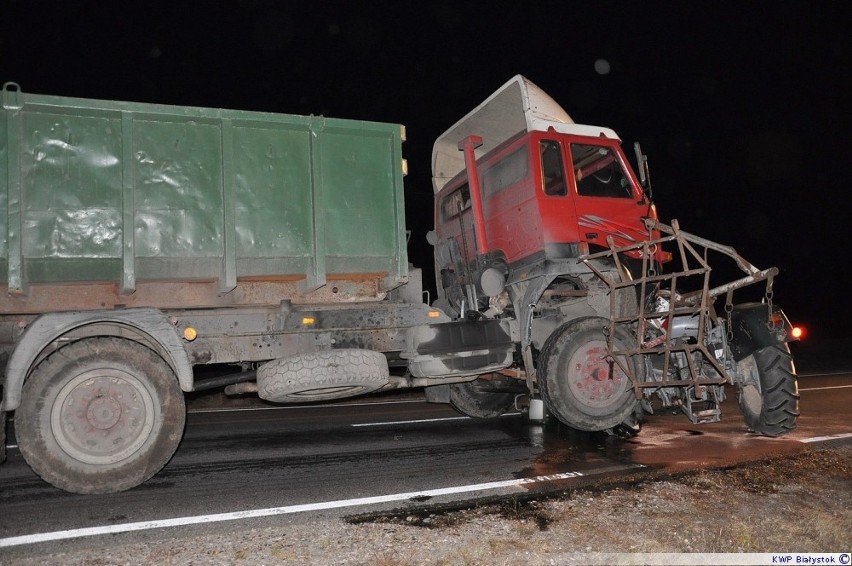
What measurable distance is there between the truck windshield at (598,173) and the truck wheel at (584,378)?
154 centimetres

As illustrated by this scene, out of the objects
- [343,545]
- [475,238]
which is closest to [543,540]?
[343,545]

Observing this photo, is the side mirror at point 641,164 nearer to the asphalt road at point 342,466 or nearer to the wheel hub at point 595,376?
Result: the wheel hub at point 595,376

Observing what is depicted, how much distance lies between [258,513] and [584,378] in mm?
3612

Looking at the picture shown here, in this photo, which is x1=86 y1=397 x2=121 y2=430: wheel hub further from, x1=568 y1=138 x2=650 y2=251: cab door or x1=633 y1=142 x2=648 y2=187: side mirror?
x1=633 y1=142 x2=648 y2=187: side mirror

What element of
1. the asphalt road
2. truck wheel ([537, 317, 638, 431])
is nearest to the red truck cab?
truck wheel ([537, 317, 638, 431])

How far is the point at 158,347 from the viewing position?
5.01 metres

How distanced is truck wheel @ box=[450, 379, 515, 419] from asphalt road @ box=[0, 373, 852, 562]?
7.4 inches

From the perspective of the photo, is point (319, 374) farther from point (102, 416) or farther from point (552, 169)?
point (552, 169)

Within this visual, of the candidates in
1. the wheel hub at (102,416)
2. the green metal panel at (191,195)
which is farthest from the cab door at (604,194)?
the wheel hub at (102,416)

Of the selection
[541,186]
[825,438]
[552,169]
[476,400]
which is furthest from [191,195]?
[825,438]

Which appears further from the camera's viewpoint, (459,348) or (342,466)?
(459,348)

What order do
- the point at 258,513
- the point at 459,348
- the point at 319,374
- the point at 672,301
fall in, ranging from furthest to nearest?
the point at 459,348 → the point at 672,301 → the point at 319,374 → the point at 258,513

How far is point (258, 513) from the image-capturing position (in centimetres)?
441

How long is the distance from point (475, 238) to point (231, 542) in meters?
4.67
